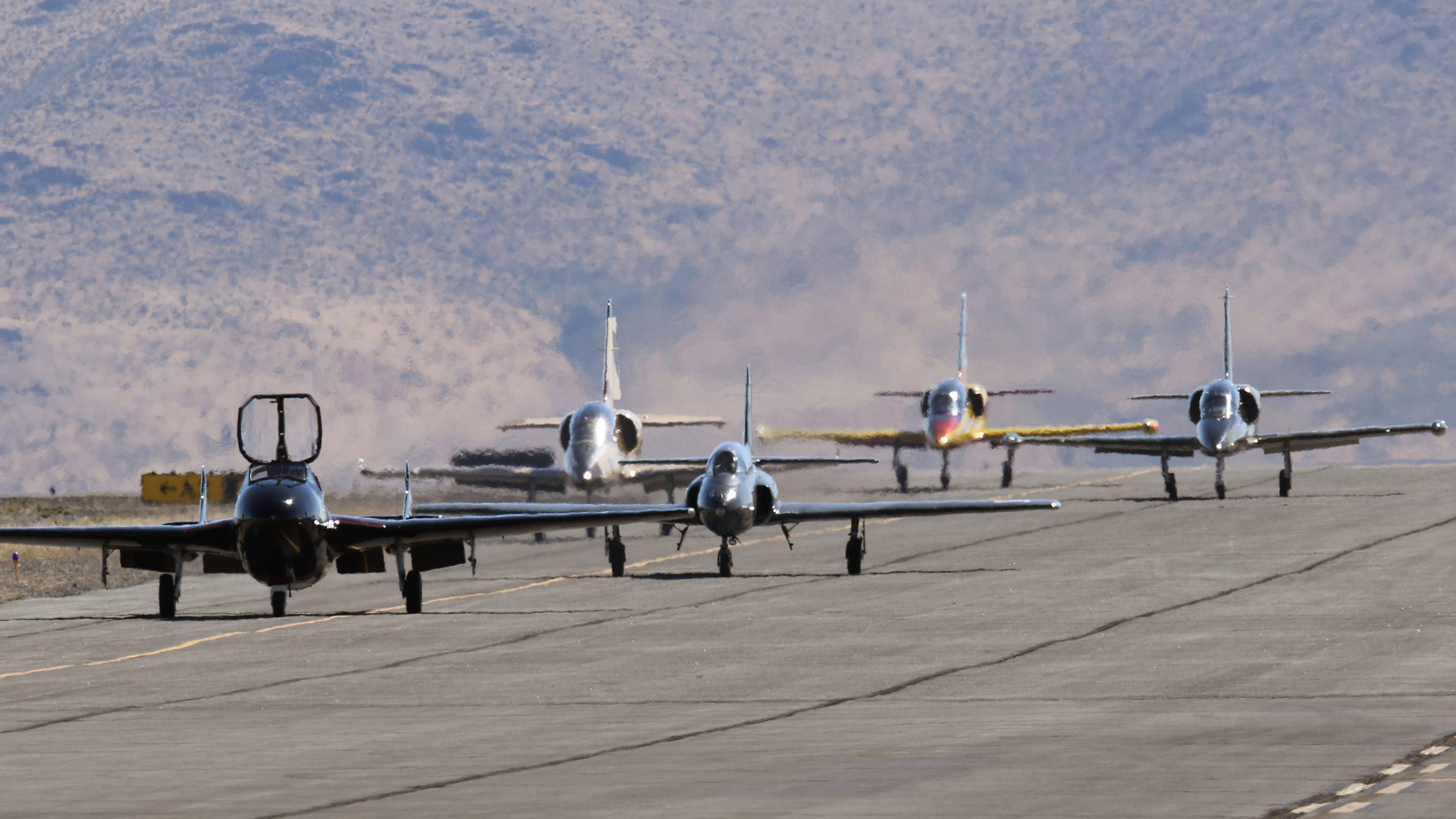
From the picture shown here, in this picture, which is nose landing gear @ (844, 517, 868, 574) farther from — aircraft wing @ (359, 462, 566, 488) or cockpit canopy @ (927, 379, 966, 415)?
cockpit canopy @ (927, 379, 966, 415)

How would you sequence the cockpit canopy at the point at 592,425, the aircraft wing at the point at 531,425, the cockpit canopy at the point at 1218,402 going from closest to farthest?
the cockpit canopy at the point at 592,425 < the aircraft wing at the point at 531,425 < the cockpit canopy at the point at 1218,402

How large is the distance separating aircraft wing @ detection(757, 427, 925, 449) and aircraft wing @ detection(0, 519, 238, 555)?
41921 mm

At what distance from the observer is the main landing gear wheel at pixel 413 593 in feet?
111

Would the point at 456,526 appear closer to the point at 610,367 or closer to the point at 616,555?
the point at 616,555

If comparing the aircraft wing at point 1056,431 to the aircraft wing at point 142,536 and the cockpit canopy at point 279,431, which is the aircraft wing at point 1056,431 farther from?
the aircraft wing at point 142,536

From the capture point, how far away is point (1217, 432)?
188 ft

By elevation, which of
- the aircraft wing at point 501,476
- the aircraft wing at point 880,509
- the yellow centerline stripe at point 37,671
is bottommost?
the yellow centerline stripe at point 37,671

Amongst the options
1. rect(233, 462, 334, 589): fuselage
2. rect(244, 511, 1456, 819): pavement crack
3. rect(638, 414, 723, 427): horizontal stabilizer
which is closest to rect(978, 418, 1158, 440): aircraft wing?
rect(638, 414, 723, 427): horizontal stabilizer

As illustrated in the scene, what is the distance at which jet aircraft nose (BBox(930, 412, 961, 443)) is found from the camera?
70.7 m

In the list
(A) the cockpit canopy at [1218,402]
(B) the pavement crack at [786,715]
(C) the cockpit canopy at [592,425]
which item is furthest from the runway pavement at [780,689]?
(A) the cockpit canopy at [1218,402]

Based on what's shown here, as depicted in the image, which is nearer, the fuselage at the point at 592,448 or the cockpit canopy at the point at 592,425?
the fuselage at the point at 592,448

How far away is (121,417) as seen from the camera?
158 m

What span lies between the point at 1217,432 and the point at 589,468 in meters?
17.7

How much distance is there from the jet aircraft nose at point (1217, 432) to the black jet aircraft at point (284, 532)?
90.8 feet
